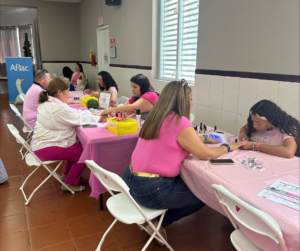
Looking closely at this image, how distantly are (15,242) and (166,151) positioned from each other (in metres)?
1.47

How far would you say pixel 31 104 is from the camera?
12.0 feet

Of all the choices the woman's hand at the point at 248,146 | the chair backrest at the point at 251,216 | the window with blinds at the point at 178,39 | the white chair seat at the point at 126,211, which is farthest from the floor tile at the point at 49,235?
the window with blinds at the point at 178,39

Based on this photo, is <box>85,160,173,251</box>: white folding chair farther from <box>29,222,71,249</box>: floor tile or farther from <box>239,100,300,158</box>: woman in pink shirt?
<box>239,100,300,158</box>: woman in pink shirt

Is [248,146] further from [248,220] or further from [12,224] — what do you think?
[12,224]

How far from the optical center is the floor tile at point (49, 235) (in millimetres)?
1983

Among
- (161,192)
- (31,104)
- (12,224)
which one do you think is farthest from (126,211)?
(31,104)

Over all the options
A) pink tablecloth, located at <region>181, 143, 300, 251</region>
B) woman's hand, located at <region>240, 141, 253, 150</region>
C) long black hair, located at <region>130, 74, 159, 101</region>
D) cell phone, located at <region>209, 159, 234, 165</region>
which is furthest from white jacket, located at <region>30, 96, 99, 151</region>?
woman's hand, located at <region>240, 141, 253, 150</region>

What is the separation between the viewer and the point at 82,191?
280cm

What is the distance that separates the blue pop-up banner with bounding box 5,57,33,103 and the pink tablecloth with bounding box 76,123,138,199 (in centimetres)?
671

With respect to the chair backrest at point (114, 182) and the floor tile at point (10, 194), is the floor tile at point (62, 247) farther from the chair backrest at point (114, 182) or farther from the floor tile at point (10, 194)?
the floor tile at point (10, 194)

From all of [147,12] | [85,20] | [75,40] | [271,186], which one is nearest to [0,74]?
[75,40]

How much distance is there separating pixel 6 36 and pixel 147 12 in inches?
424

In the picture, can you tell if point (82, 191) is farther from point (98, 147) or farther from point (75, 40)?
point (75, 40)

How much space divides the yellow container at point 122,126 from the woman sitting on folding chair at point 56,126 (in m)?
0.42
